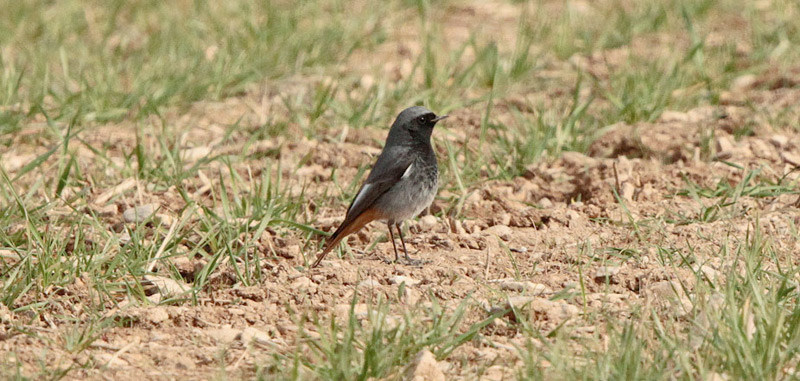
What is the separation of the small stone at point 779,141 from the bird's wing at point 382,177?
215 centimetres

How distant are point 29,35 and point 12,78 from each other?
1712 millimetres

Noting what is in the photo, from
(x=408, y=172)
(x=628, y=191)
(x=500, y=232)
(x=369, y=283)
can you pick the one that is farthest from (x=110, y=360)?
(x=628, y=191)

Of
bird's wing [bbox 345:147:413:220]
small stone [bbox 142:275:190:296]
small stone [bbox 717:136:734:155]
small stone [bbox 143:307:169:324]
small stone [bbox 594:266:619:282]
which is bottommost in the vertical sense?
small stone [bbox 717:136:734:155]

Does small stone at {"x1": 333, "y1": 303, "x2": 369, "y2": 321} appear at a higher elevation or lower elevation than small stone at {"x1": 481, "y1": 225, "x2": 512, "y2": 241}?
higher

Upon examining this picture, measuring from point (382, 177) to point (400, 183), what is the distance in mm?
133

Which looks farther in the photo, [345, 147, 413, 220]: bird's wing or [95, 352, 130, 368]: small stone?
[345, 147, 413, 220]: bird's wing

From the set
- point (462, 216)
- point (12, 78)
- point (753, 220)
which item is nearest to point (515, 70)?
point (462, 216)

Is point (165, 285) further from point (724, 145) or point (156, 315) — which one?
point (724, 145)

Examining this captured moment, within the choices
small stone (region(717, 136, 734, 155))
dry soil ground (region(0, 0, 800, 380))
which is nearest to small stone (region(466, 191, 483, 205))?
dry soil ground (region(0, 0, 800, 380))

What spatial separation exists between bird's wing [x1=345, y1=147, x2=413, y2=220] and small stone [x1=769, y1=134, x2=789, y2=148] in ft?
7.04

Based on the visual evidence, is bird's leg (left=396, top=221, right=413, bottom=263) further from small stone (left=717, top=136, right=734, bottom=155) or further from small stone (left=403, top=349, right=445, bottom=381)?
small stone (left=717, top=136, right=734, bottom=155)

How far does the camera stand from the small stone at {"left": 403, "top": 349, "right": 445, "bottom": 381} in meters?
3.43

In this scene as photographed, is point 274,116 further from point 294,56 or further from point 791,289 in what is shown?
point 791,289

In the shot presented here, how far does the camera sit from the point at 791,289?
3748 mm
